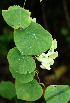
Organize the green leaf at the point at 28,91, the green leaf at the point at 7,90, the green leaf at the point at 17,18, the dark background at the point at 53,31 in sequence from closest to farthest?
the green leaf at the point at 17,18 → the green leaf at the point at 28,91 → the green leaf at the point at 7,90 → the dark background at the point at 53,31

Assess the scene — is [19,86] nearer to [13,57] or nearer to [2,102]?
[13,57]

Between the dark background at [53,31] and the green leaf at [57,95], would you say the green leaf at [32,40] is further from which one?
the dark background at [53,31]

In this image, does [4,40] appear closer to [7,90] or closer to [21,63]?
[7,90]

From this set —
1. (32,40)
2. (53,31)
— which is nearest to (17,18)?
(32,40)

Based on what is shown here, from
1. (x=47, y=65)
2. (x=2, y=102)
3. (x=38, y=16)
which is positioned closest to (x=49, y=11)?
(x=38, y=16)

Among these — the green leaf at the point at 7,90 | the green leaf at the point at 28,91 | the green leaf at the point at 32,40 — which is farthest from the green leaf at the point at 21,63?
the green leaf at the point at 7,90

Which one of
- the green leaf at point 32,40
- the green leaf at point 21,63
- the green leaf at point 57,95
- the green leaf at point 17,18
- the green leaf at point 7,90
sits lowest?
the green leaf at point 7,90

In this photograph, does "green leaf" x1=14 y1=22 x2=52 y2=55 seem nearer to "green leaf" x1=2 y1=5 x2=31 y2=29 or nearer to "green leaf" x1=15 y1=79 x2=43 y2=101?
"green leaf" x1=2 y1=5 x2=31 y2=29
